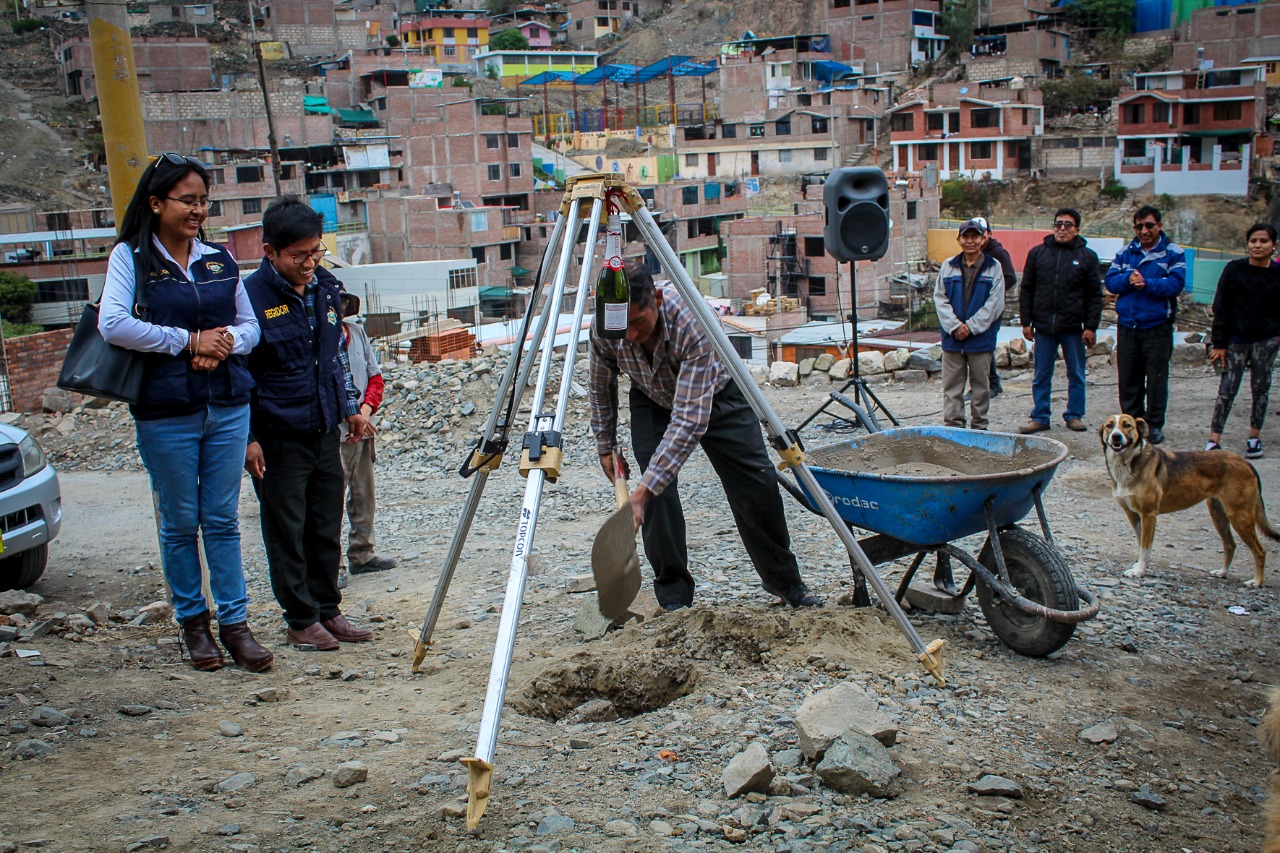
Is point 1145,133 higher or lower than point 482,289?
higher

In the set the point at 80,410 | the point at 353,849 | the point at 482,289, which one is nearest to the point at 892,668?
the point at 353,849

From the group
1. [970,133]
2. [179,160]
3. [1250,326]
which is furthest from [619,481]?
[970,133]

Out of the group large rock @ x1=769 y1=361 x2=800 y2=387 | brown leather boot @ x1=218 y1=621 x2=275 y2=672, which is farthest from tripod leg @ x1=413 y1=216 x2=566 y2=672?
large rock @ x1=769 y1=361 x2=800 y2=387

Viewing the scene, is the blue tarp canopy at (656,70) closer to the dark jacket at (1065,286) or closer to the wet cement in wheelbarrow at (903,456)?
the dark jacket at (1065,286)

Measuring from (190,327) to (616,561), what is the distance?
6.34ft

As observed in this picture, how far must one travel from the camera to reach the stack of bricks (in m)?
20.0

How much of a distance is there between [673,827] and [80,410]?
14.3 m

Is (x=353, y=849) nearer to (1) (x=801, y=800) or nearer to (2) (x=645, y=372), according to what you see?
(1) (x=801, y=800)

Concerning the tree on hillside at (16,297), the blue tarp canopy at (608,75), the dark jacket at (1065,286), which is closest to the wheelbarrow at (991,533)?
the dark jacket at (1065,286)

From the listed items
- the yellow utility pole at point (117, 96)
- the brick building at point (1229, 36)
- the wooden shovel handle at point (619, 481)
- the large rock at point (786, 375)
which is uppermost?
the brick building at point (1229, 36)

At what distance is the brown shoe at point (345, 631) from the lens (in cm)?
482

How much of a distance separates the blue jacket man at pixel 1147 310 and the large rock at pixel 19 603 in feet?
25.0

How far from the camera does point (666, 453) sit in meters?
4.09

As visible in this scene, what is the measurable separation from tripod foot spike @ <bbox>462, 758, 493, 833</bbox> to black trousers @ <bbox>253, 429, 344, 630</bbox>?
210cm
